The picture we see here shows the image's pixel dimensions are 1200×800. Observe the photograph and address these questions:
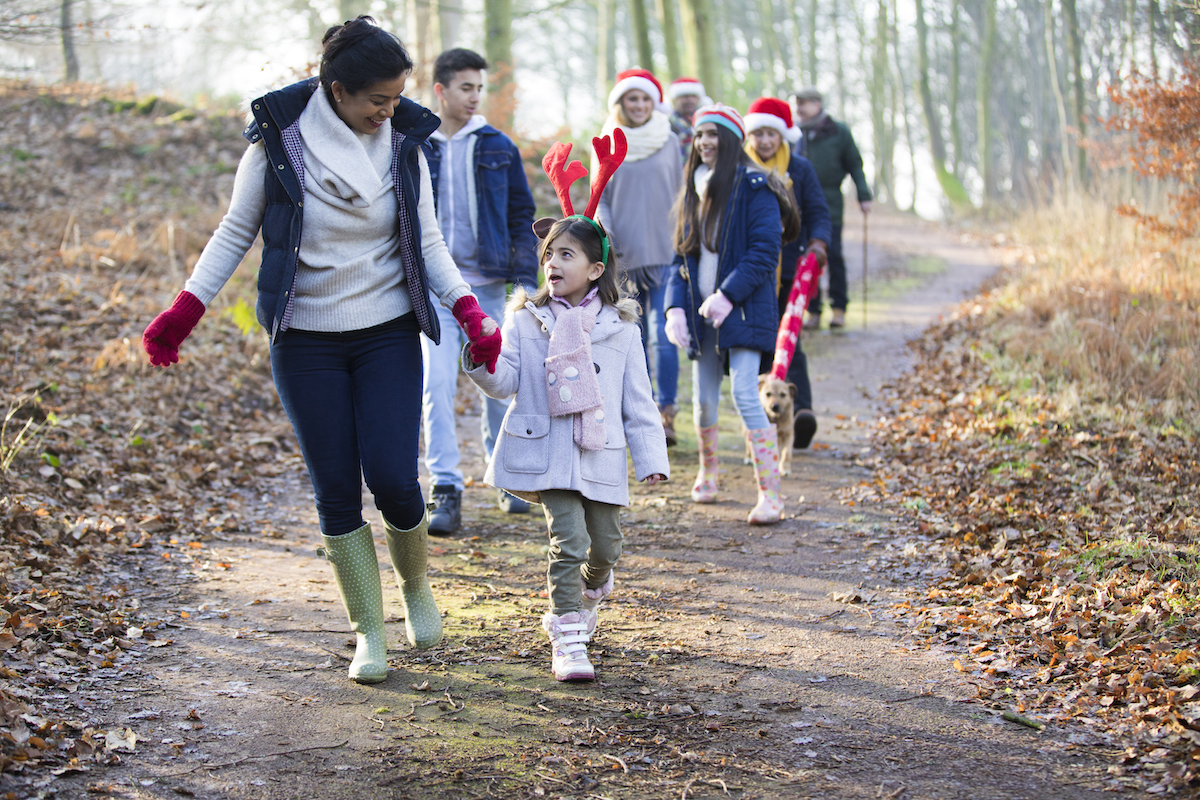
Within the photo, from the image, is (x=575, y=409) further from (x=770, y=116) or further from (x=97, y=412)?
(x=97, y=412)

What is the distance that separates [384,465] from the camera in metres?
3.64

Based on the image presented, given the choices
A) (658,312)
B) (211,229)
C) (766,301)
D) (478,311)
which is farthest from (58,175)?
(478,311)

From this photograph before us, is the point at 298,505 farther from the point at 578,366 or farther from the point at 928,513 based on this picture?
the point at 928,513

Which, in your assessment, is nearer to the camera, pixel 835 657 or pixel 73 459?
pixel 835 657

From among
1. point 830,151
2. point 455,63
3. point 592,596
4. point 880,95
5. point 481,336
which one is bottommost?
point 592,596

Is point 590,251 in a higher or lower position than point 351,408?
higher

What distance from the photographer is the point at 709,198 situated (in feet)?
19.5

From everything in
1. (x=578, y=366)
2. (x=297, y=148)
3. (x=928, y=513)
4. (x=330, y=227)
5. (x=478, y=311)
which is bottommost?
(x=928, y=513)

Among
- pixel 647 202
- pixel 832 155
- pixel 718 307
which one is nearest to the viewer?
pixel 718 307

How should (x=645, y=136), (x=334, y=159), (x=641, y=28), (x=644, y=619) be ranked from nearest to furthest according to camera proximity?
(x=334, y=159) < (x=644, y=619) < (x=645, y=136) < (x=641, y=28)

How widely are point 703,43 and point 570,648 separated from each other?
45.0 ft

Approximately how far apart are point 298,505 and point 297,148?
3.77 metres

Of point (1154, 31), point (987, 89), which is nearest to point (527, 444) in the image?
point (1154, 31)

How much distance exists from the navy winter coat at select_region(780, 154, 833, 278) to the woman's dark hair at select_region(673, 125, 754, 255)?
3.65 feet
